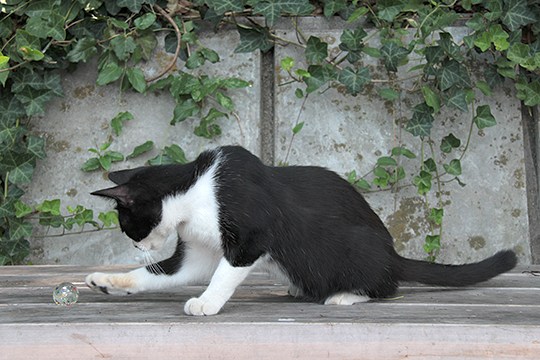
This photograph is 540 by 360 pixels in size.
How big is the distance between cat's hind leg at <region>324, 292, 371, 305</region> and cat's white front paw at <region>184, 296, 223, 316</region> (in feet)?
1.02

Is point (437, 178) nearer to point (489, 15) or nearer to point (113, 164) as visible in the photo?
point (489, 15)

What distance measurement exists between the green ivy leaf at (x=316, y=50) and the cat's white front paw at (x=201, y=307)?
145cm

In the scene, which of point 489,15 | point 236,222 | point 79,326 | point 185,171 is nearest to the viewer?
point 79,326

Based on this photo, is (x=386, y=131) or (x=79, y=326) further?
(x=386, y=131)

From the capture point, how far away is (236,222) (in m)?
1.74

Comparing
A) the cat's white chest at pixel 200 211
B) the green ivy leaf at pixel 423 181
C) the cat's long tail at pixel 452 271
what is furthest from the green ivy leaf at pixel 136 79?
the cat's long tail at pixel 452 271

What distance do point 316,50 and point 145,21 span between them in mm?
606

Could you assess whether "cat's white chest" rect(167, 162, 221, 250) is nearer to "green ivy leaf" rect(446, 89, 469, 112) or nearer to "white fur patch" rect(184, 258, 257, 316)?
"white fur patch" rect(184, 258, 257, 316)

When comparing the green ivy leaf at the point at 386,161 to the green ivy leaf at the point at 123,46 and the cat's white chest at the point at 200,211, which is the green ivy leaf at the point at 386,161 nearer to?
the green ivy leaf at the point at 123,46

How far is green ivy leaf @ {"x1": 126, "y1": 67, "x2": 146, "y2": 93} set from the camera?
2.97 m

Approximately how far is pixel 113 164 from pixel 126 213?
1.18 meters

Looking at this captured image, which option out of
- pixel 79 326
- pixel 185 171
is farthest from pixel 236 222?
pixel 79 326

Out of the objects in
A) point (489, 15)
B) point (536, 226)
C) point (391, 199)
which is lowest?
point (391, 199)

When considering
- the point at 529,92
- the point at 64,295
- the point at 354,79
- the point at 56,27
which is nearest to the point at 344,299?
the point at 64,295
